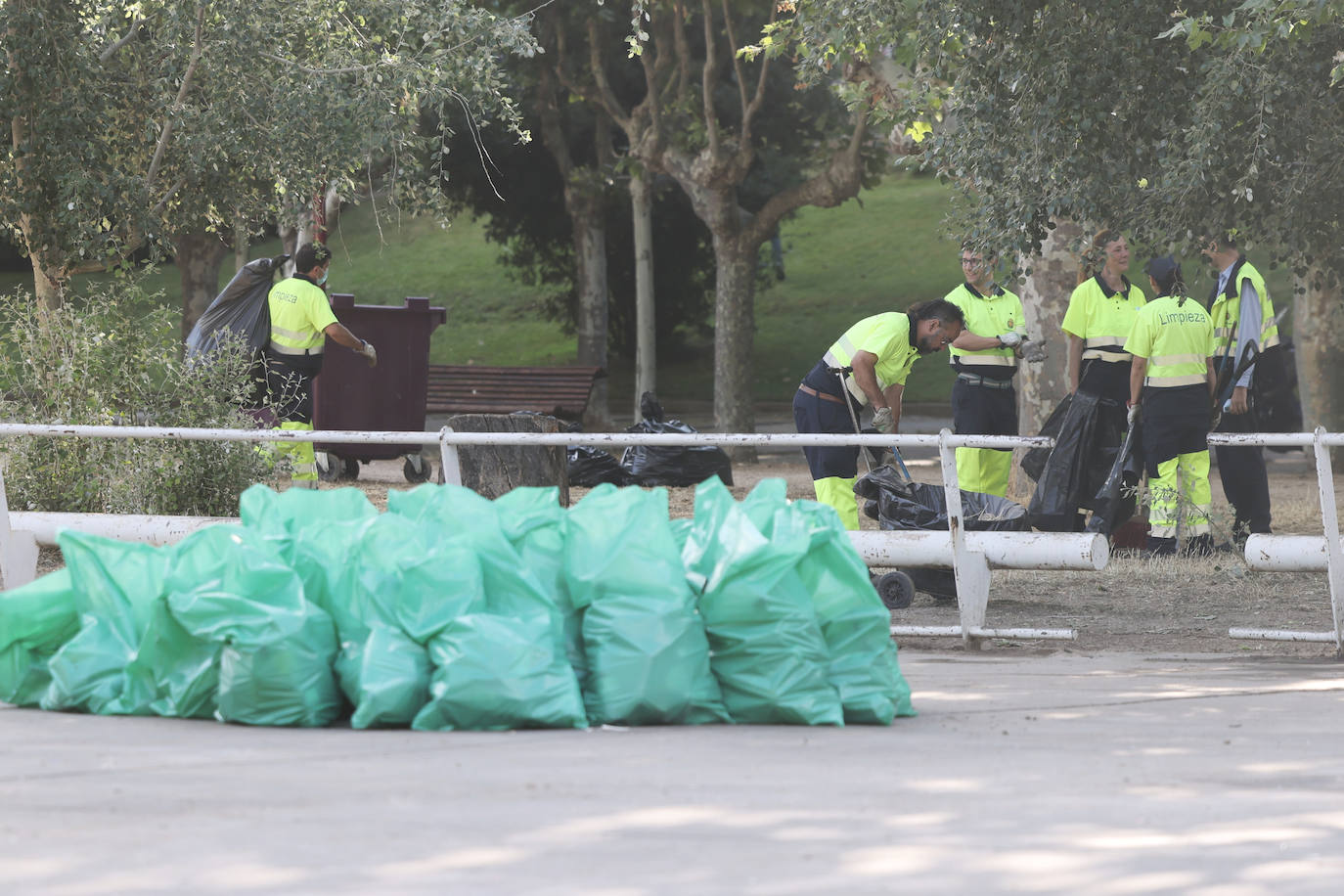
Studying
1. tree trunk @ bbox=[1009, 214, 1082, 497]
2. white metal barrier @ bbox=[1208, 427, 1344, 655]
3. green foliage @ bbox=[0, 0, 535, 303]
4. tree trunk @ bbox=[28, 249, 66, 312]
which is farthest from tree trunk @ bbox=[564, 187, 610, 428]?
white metal barrier @ bbox=[1208, 427, 1344, 655]

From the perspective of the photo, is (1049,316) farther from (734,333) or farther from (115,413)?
(115,413)

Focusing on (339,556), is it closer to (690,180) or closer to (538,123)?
(690,180)

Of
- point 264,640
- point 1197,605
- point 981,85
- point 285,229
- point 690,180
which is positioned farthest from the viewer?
point 690,180

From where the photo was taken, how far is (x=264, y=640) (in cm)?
470

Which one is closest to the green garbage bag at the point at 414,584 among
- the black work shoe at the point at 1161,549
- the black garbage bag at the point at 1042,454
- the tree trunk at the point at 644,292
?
the black garbage bag at the point at 1042,454

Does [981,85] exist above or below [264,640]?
above

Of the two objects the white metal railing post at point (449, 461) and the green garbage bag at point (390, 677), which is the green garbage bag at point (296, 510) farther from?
the white metal railing post at point (449, 461)

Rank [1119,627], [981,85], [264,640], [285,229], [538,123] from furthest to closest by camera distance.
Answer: [538,123] → [285,229] → [981,85] → [1119,627] → [264,640]

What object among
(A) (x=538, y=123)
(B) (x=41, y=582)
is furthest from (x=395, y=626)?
(A) (x=538, y=123)

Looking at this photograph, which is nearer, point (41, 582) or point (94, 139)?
point (41, 582)

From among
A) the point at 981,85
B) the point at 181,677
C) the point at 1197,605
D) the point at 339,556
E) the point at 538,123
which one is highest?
the point at 538,123

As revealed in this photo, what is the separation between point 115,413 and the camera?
9.09m

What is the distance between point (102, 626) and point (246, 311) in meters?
6.29

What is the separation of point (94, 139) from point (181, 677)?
19.4ft
